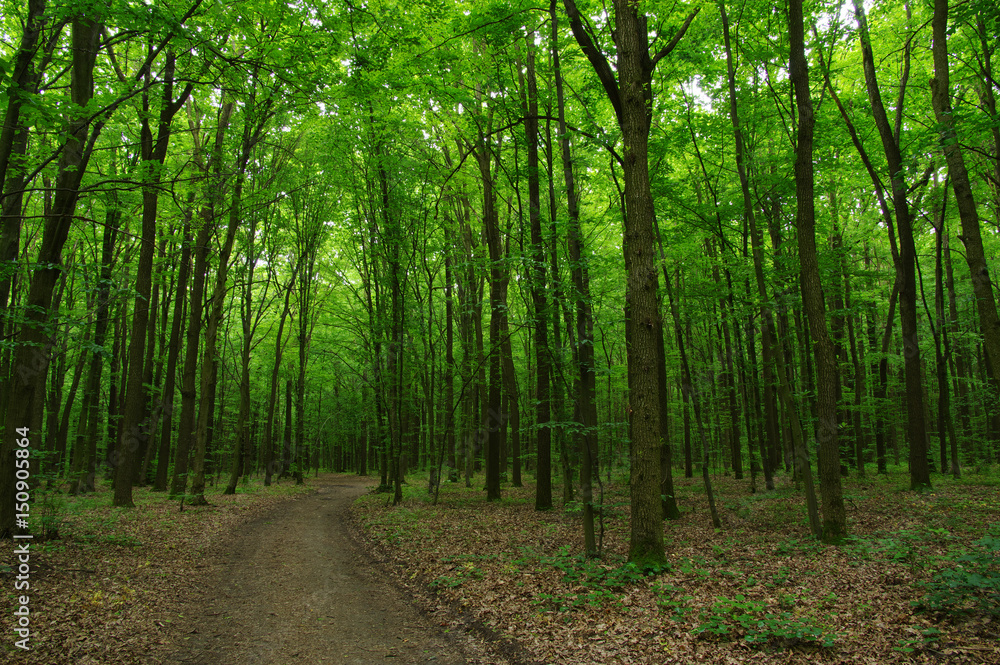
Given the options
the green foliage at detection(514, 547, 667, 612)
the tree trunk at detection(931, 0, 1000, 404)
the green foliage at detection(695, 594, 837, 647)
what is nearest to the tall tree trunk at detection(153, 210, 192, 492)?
the green foliage at detection(514, 547, 667, 612)

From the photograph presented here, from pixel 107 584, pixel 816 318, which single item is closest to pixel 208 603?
pixel 107 584

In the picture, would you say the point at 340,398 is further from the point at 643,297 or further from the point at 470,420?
the point at 643,297

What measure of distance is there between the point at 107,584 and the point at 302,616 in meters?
2.84

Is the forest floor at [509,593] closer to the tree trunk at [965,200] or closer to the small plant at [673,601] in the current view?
the small plant at [673,601]

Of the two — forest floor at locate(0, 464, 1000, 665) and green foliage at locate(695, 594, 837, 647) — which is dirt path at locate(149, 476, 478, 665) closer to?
forest floor at locate(0, 464, 1000, 665)

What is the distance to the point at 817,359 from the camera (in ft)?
27.5

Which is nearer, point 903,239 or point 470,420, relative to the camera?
point 903,239

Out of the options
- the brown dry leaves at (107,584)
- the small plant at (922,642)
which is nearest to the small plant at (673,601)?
the small plant at (922,642)

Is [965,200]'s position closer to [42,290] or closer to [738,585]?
[738,585]

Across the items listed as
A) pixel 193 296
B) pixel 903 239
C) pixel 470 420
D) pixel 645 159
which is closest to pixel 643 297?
pixel 645 159

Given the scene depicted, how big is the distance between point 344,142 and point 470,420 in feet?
46.4

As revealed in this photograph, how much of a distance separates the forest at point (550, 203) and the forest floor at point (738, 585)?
16 centimetres

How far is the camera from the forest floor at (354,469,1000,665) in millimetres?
4555

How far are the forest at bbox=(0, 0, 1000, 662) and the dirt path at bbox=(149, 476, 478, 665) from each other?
4.29ft
